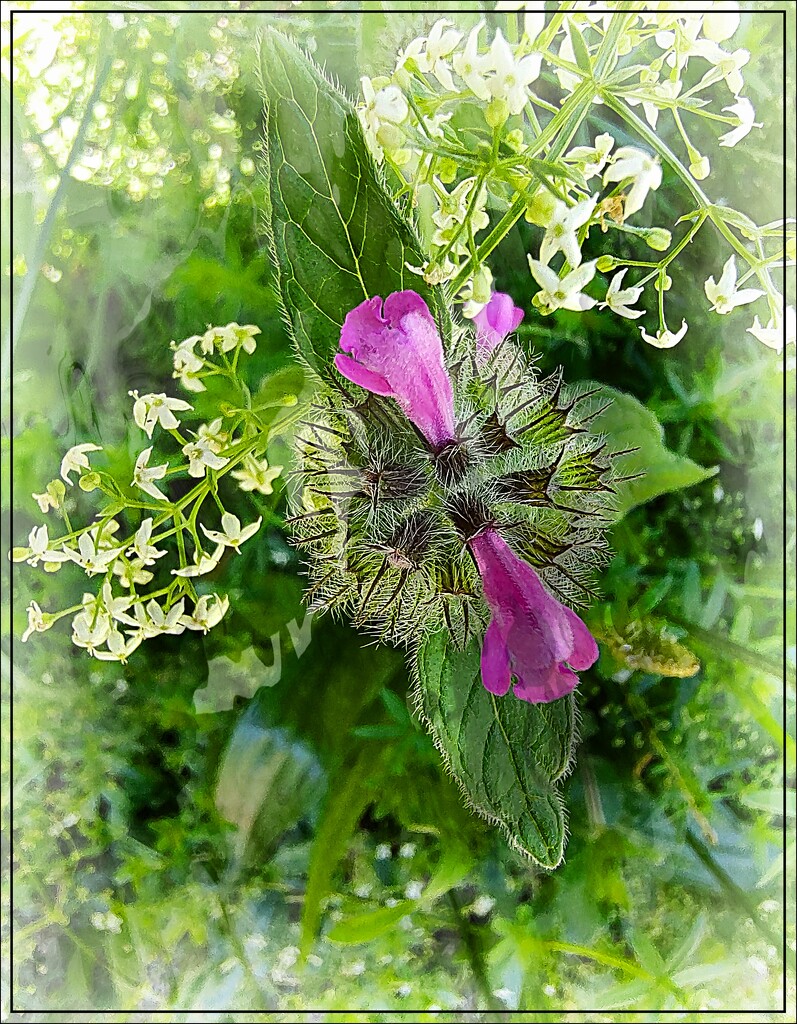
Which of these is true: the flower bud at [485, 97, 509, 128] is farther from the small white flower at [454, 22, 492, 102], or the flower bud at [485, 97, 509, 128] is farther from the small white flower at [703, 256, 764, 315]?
the small white flower at [703, 256, 764, 315]

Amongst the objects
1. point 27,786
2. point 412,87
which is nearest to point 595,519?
point 412,87

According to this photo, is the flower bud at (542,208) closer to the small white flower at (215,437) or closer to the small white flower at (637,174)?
the small white flower at (637,174)

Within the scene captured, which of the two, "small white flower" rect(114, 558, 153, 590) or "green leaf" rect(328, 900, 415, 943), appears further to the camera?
"green leaf" rect(328, 900, 415, 943)

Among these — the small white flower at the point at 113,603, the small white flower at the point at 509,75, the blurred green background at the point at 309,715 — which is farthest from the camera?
the blurred green background at the point at 309,715

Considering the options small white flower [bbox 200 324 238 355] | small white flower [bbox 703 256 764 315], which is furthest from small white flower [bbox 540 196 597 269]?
small white flower [bbox 200 324 238 355]

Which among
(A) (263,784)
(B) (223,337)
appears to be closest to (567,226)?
(B) (223,337)

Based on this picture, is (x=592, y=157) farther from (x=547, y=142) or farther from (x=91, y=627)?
(x=91, y=627)

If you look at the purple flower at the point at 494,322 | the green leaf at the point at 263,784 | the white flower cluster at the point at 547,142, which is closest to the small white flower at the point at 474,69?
the white flower cluster at the point at 547,142
